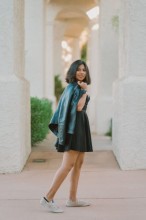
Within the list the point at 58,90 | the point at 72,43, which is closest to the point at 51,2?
the point at 58,90

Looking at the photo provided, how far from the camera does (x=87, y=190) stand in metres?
6.21

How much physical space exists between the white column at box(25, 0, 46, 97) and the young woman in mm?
9218

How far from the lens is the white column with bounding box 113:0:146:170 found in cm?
738

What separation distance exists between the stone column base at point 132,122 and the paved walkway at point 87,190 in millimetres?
235

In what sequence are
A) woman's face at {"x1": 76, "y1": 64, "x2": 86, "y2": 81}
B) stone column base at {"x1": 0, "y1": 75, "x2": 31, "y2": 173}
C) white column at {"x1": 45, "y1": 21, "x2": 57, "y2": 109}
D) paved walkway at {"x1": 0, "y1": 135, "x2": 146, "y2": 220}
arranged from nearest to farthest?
paved walkway at {"x1": 0, "y1": 135, "x2": 146, "y2": 220}
woman's face at {"x1": 76, "y1": 64, "x2": 86, "y2": 81}
stone column base at {"x1": 0, "y1": 75, "x2": 31, "y2": 173}
white column at {"x1": 45, "y1": 21, "x2": 57, "y2": 109}

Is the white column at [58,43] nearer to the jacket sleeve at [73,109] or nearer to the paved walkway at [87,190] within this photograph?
the paved walkway at [87,190]

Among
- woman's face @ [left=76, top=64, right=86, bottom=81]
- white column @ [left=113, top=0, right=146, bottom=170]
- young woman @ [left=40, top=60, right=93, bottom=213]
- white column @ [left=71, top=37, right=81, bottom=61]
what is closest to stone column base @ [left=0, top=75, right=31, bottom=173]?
white column @ [left=113, top=0, right=146, bottom=170]

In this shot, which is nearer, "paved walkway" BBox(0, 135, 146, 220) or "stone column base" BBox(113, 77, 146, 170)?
"paved walkway" BBox(0, 135, 146, 220)

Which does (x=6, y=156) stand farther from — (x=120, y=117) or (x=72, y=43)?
(x=72, y=43)

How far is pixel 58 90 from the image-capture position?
23.8 meters

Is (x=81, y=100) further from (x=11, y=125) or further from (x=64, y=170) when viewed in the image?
(x=11, y=125)

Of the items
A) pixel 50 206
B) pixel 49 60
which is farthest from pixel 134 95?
pixel 49 60

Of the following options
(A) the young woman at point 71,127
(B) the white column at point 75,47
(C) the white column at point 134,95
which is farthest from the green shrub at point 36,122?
(B) the white column at point 75,47

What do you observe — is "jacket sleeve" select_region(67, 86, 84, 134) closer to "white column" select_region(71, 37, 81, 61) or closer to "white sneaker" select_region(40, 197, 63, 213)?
"white sneaker" select_region(40, 197, 63, 213)
